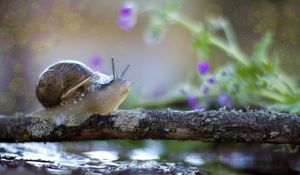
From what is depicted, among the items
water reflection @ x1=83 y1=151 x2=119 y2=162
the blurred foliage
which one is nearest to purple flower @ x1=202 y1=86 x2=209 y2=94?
the blurred foliage

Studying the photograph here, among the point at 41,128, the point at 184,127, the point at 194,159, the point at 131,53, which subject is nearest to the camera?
the point at 184,127

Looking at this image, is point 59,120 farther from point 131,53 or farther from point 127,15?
point 131,53

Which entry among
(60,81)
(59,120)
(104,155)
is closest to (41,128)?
(59,120)

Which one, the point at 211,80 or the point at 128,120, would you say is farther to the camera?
the point at 211,80

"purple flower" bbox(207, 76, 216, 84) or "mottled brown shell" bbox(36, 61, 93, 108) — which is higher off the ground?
"purple flower" bbox(207, 76, 216, 84)

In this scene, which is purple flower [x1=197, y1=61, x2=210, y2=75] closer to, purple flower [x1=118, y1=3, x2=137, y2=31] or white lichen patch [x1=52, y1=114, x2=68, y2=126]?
purple flower [x1=118, y1=3, x2=137, y2=31]

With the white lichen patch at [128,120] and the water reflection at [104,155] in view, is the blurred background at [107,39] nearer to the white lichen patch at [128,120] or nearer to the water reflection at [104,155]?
→ the water reflection at [104,155]
